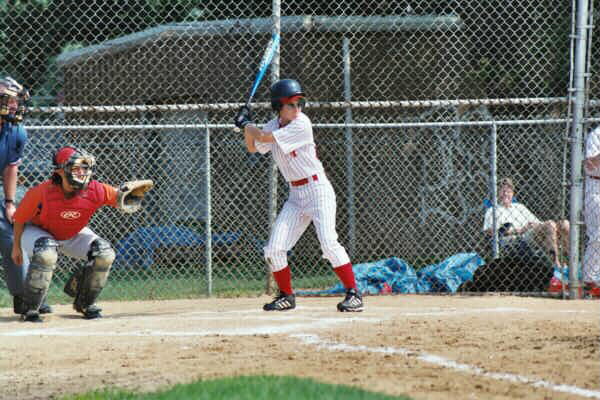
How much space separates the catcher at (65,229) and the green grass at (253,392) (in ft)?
10.1

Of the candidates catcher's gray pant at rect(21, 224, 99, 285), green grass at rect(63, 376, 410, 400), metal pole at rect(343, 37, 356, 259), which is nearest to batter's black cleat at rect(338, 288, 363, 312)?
catcher's gray pant at rect(21, 224, 99, 285)

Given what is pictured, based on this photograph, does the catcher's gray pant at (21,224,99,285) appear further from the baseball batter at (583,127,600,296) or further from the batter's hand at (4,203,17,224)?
the baseball batter at (583,127,600,296)

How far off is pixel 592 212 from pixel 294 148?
3.06 m

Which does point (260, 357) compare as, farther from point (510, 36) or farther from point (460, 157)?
point (510, 36)

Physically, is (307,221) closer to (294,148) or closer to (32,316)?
(294,148)

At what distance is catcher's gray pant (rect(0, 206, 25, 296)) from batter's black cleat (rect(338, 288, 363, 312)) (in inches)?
102

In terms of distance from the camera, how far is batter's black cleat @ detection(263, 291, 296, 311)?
743cm

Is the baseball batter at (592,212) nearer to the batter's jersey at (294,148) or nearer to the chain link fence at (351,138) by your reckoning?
the chain link fence at (351,138)

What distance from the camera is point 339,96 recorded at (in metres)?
12.1

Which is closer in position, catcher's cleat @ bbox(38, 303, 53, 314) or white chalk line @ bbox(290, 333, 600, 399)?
white chalk line @ bbox(290, 333, 600, 399)

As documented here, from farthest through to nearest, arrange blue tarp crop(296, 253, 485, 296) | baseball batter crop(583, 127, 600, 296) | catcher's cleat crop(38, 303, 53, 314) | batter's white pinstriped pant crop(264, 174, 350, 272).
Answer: blue tarp crop(296, 253, 485, 296)
baseball batter crop(583, 127, 600, 296)
catcher's cleat crop(38, 303, 53, 314)
batter's white pinstriped pant crop(264, 174, 350, 272)

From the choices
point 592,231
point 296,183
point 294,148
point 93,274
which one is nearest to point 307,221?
point 296,183

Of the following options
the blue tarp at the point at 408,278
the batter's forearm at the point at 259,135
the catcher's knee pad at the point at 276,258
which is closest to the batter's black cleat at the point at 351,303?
the catcher's knee pad at the point at 276,258

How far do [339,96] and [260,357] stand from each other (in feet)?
24.2
